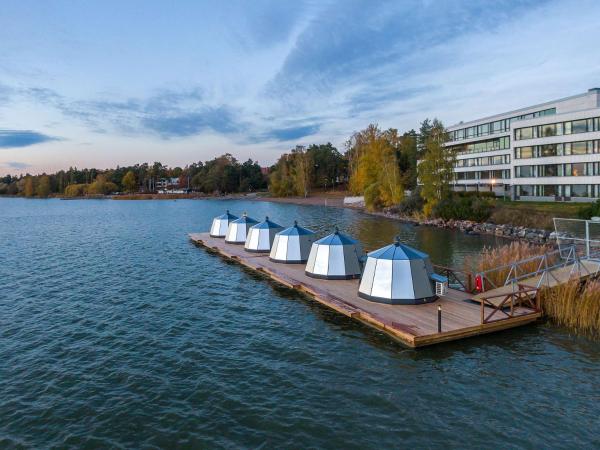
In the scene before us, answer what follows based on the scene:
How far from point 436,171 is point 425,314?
2038 inches

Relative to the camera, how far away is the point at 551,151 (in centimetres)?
6544

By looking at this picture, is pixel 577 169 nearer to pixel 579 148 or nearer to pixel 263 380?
pixel 579 148

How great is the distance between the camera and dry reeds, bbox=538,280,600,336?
1852 centimetres

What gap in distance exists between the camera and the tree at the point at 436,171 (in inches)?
→ 2655

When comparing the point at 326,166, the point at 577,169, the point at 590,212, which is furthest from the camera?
the point at 326,166

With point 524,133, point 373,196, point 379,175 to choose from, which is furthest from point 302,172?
point 524,133

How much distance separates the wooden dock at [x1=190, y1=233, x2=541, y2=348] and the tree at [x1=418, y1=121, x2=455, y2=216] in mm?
45740

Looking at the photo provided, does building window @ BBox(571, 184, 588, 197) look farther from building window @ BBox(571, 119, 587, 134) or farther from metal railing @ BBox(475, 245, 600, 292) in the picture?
metal railing @ BBox(475, 245, 600, 292)

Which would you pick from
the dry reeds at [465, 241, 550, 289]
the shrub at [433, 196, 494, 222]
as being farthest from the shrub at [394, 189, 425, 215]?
the dry reeds at [465, 241, 550, 289]

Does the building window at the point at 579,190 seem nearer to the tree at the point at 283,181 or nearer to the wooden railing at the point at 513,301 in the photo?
the wooden railing at the point at 513,301


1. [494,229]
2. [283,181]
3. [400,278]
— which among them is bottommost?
[494,229]

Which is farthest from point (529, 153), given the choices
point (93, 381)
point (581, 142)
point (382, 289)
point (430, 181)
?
point (93, 381)

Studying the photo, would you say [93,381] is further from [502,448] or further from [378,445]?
[502,448]

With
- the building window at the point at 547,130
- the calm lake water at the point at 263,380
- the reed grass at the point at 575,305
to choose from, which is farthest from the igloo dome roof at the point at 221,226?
the building window at the point at 547,130
